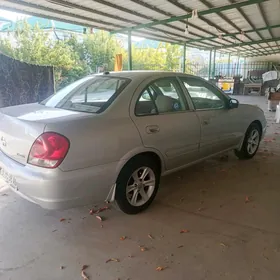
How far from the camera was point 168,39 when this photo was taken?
13852 millimetres

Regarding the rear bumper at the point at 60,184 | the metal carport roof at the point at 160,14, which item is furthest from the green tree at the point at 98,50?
the rear bumper at the point at 60,184

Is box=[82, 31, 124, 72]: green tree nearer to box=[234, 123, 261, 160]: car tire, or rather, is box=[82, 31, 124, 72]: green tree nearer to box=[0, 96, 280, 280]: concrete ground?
box=[234, 123, 261, 160]: car tire

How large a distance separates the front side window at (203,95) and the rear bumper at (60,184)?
5.13ft

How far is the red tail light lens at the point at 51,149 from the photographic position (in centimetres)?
219

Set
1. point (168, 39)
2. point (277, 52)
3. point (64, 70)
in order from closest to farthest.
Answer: point (64, 70) → point (168, 39) → point (277, 52)

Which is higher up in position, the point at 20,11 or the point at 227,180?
the point at 20,11

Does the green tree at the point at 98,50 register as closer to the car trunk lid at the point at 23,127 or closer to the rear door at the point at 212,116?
the rear door at the point at 212,116

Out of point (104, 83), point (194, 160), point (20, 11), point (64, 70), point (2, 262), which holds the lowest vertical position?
point (2, 262)

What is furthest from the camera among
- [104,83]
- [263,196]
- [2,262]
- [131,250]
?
[263,196]

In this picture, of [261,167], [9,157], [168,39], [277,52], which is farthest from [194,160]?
[277,52]

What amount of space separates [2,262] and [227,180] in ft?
9.34

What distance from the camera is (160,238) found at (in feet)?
8.15

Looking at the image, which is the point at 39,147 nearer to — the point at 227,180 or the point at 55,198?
the point at 55,198

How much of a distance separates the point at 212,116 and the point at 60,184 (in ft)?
7.34
